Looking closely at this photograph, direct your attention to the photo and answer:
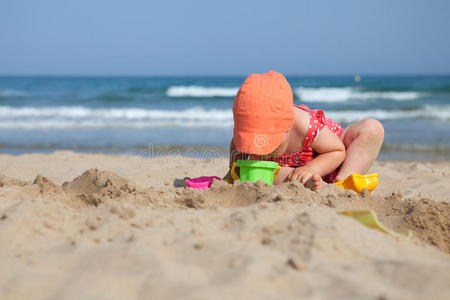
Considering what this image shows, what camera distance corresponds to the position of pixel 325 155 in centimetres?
255

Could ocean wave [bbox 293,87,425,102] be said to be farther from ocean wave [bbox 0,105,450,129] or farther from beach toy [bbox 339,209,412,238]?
beach toy [bbox 339,209,412,238]

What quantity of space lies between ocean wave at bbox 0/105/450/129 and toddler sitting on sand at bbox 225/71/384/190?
5615 mm

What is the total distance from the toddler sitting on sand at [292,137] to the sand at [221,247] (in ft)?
1.15

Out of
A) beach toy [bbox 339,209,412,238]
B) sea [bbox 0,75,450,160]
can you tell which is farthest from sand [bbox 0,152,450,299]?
sea [bbox 0,75,450,160]

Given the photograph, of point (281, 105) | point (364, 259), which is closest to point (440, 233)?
point (364, 259)

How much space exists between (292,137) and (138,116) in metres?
8.27

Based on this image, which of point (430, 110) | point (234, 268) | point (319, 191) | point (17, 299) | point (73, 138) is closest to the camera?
point (17, 299)

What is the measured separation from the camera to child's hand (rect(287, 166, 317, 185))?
7.68 ft

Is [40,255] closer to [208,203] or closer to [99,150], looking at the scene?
[208,203]

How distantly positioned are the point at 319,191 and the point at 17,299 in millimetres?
1560

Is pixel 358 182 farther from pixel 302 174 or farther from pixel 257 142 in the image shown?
pixel 257 142

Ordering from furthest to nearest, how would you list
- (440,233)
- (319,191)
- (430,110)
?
(430,110)
(319,191)
(440,233)

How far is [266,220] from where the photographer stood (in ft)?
5.04

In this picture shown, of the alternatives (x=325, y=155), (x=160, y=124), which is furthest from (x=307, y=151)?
(x=160, y=124)
